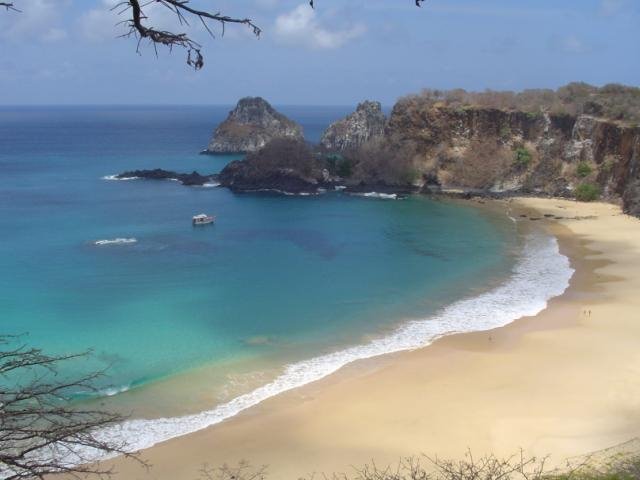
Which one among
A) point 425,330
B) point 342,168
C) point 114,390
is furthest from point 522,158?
point 114,390

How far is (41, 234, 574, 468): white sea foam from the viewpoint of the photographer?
Result: 50.3 feet

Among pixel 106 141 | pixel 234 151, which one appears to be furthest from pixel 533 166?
pixel 106 141

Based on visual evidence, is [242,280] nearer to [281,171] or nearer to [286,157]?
[281,171]

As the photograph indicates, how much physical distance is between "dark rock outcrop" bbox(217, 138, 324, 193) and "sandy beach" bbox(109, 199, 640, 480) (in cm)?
3589

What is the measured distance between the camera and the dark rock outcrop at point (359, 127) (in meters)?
82.4

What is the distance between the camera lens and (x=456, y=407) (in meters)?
16.0

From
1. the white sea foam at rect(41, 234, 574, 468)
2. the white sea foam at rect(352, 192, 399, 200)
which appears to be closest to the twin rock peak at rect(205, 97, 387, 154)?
the white sea foam at rect(352, 192, 399, 200)

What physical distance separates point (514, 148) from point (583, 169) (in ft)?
22.4

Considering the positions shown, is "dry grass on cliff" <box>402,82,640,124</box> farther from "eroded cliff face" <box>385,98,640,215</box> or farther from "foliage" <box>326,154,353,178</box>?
"foliage" <box>326,154,353,178</box>

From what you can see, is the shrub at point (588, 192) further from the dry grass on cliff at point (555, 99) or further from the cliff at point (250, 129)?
the cliff at point (250, 129)

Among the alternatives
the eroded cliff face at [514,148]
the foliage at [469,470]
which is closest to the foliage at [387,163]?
the eroded cliff face at [514,148]

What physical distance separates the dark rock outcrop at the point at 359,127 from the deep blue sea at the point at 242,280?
30.3m

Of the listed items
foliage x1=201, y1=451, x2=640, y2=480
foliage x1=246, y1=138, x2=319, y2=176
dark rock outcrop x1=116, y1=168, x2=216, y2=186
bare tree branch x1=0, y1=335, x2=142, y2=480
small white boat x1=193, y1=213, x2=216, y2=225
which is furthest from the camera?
dark rock outcrop x1=116, y1=168, x2=216, y2=186

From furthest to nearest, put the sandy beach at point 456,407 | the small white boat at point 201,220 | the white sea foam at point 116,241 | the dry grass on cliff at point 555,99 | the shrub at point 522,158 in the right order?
the shrub at point 522,158, the dry grass on cliff at point 555,99, the small white boat at point 201,220, the white sea foam at point 116,241, the sandy beach at point 456,407
